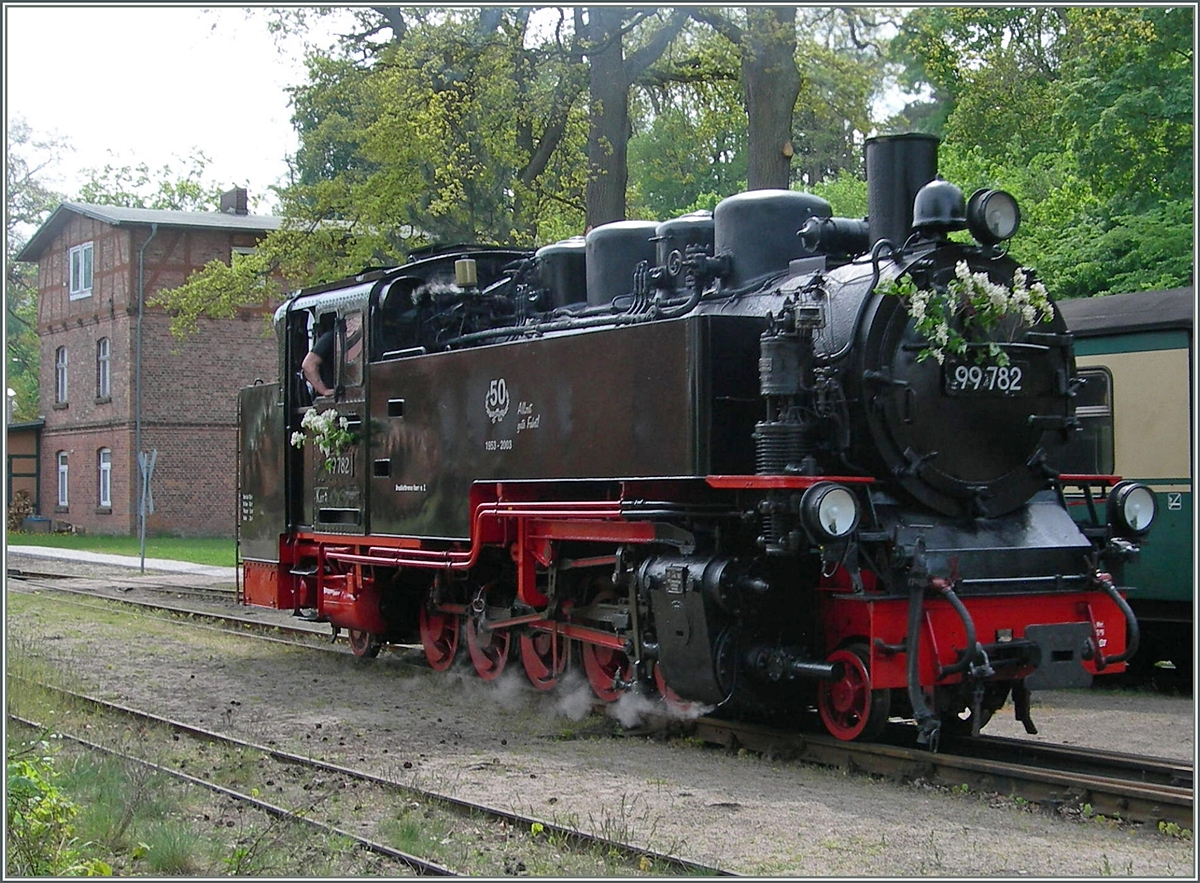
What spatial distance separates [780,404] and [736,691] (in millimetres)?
1585

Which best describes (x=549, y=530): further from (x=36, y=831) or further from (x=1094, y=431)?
(x=1094, y=431)

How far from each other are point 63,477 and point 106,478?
332 cm

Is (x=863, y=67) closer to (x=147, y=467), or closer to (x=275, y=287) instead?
(x=275, y=287)

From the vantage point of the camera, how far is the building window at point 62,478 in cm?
3753

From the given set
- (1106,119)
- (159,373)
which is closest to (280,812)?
(1106,119)

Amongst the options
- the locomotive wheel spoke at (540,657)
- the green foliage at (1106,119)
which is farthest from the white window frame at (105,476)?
the locomotive wheel spoke at (540,657)

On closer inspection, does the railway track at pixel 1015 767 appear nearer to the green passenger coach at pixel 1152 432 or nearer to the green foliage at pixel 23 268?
the green passenger coach at pixel 1152 432

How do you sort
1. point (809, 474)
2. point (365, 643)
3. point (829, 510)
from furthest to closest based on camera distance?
point (365, 643) < point (809, 474) < point (829, 510)

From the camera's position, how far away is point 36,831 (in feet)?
17.2

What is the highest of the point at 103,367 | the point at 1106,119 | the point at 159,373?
the point at 1106,119

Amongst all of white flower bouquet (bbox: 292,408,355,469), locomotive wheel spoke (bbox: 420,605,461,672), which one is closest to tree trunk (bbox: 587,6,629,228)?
white flower bouquet (bbox: 292,408,355,469)

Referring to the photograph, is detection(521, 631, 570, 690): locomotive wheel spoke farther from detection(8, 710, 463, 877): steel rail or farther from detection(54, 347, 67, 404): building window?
detection(54, 347, 67, 404): building window

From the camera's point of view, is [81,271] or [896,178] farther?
[81,271]

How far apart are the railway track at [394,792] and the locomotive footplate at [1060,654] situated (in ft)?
9.10
